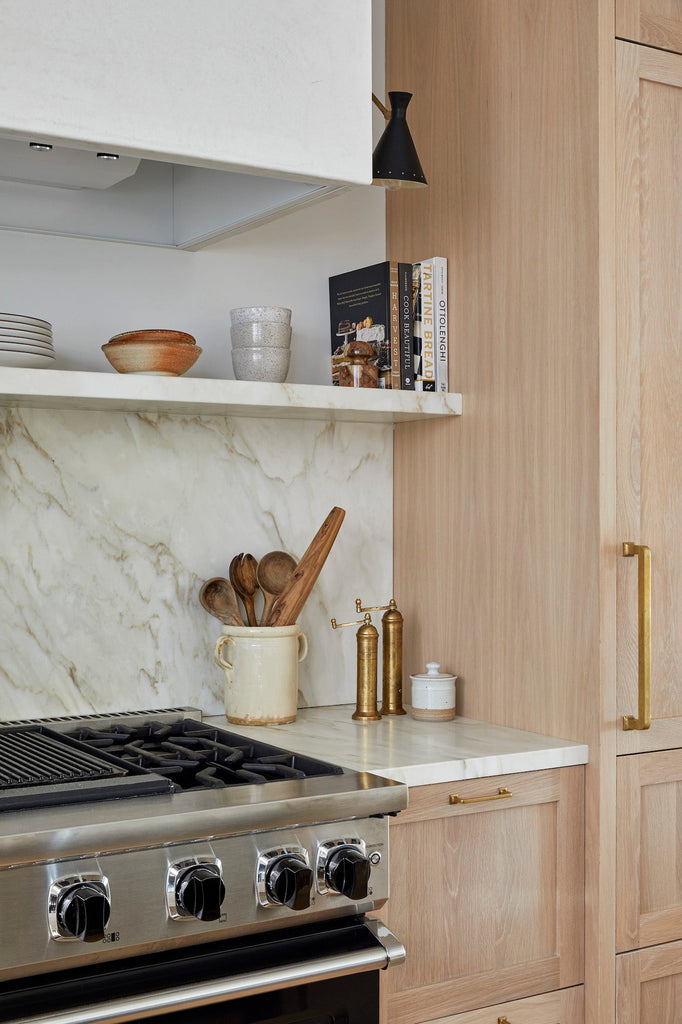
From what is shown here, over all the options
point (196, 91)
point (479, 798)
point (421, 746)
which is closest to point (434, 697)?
point (421, 746)

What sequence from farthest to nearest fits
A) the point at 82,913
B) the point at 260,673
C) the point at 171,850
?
the point at 260,673 → the point at 171,850 → the point at 82,913

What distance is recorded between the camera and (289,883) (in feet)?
4.71

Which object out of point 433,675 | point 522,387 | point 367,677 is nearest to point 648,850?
point 433,675

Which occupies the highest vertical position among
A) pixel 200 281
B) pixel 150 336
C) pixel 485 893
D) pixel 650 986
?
pixel 200 281

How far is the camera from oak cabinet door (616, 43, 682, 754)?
191 centimetres

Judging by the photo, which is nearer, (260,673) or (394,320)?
(260,673)

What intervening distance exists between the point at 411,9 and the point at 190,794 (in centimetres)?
169

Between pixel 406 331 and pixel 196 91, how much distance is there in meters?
0.73

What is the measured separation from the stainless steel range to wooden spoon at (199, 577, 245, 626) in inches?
18.8

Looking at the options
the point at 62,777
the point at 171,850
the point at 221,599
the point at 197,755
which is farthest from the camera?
the point at 221,599

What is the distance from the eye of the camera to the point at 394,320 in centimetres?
217

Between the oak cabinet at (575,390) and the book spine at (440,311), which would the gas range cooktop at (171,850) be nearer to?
the oak cabinet at (575,390)

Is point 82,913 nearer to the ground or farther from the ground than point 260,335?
nearer to the ground

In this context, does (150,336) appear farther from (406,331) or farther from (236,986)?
(236,986)
